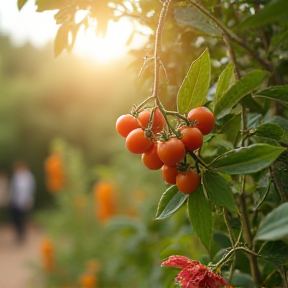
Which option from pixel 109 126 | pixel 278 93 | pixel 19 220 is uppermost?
pixel 278 93

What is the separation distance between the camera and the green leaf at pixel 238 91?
43 cm

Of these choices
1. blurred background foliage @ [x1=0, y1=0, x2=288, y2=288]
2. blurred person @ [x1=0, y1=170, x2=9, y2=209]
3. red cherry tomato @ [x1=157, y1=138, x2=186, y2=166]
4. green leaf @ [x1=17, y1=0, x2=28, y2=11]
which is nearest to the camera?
red cherry tomato @ [x1=157, y1=138, x2=186, y2=166]

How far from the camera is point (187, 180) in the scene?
16.5 inches

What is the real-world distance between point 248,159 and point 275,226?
0.06m

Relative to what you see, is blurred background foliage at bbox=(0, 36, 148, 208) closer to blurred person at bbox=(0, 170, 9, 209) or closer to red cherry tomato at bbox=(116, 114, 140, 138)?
blurred person at bbox=(0, 170, 9, 209)

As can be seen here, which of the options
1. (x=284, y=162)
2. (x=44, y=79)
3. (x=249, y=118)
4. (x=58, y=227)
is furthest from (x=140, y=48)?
(x=44, y=79)

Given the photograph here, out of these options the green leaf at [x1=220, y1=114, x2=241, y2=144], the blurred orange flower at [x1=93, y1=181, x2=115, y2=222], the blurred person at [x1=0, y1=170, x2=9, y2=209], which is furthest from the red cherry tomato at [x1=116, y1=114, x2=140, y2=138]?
the blurred person at [x1=0, y1=170, x2=9, y2=209]

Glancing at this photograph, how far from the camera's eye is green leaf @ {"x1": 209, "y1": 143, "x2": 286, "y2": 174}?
37cm

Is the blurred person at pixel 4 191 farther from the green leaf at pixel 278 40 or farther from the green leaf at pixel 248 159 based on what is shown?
the green leaf at pixel 248 159

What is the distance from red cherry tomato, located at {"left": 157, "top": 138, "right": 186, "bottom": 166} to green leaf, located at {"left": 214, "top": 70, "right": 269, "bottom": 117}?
0.28 feet

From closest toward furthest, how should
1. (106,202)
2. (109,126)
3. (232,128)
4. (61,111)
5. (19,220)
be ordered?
(232,128)
(106,202)
(19,220)
(109,126)
(61,111)

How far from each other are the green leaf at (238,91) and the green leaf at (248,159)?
0.07 metres

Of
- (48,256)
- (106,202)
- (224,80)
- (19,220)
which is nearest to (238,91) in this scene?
(224,80)

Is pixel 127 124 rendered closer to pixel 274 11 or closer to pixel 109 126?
pixel 274 11
